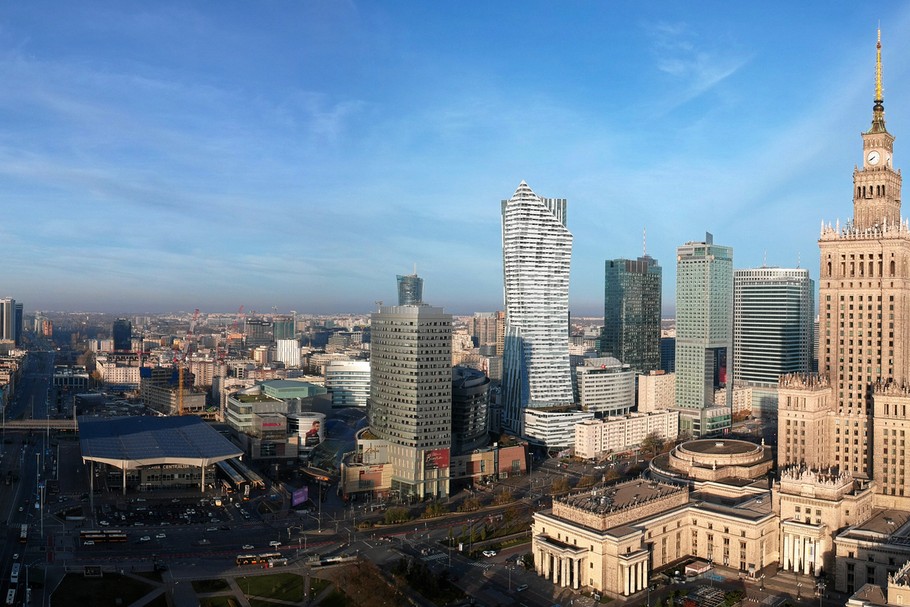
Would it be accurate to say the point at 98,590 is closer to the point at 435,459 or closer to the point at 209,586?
the point at 209,586

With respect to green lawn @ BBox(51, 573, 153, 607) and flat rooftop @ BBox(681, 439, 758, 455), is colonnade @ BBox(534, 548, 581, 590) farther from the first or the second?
Answer: green lawn @ BBox(51, 573, 153, 607)

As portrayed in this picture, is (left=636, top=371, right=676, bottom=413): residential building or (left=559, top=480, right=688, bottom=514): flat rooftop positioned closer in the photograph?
(left=559, top=480, right=688, bottom=514): flat rooftop

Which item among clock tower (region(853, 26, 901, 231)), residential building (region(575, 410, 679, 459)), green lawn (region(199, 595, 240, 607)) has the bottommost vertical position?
green lawn (region(199, 595, 240, 607))

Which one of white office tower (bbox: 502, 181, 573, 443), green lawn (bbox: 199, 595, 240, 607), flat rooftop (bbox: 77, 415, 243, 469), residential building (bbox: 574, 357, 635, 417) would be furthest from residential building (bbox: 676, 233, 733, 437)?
green lawn (bbox: 199, 595, 240, 607)

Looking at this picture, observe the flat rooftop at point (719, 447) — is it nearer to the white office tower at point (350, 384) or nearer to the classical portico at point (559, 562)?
the classical portico at point (559, 562)

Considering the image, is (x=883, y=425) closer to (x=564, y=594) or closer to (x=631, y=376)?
(x=564, y=594)

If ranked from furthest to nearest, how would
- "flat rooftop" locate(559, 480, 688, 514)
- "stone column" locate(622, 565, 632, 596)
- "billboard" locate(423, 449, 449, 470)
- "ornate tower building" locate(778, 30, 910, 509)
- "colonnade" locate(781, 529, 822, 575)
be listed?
"billboard" locate(423, 449, 449, 470) < "ornate tower building" locate(778, 30, 910, 509) < "flat rooftop" locate(559, 480, 688, 514) < "colonnade" locate(781, 529, 822, 575) < "stone column" locate(622, 565, 632, 596)

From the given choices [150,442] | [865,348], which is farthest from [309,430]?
[865,348]
